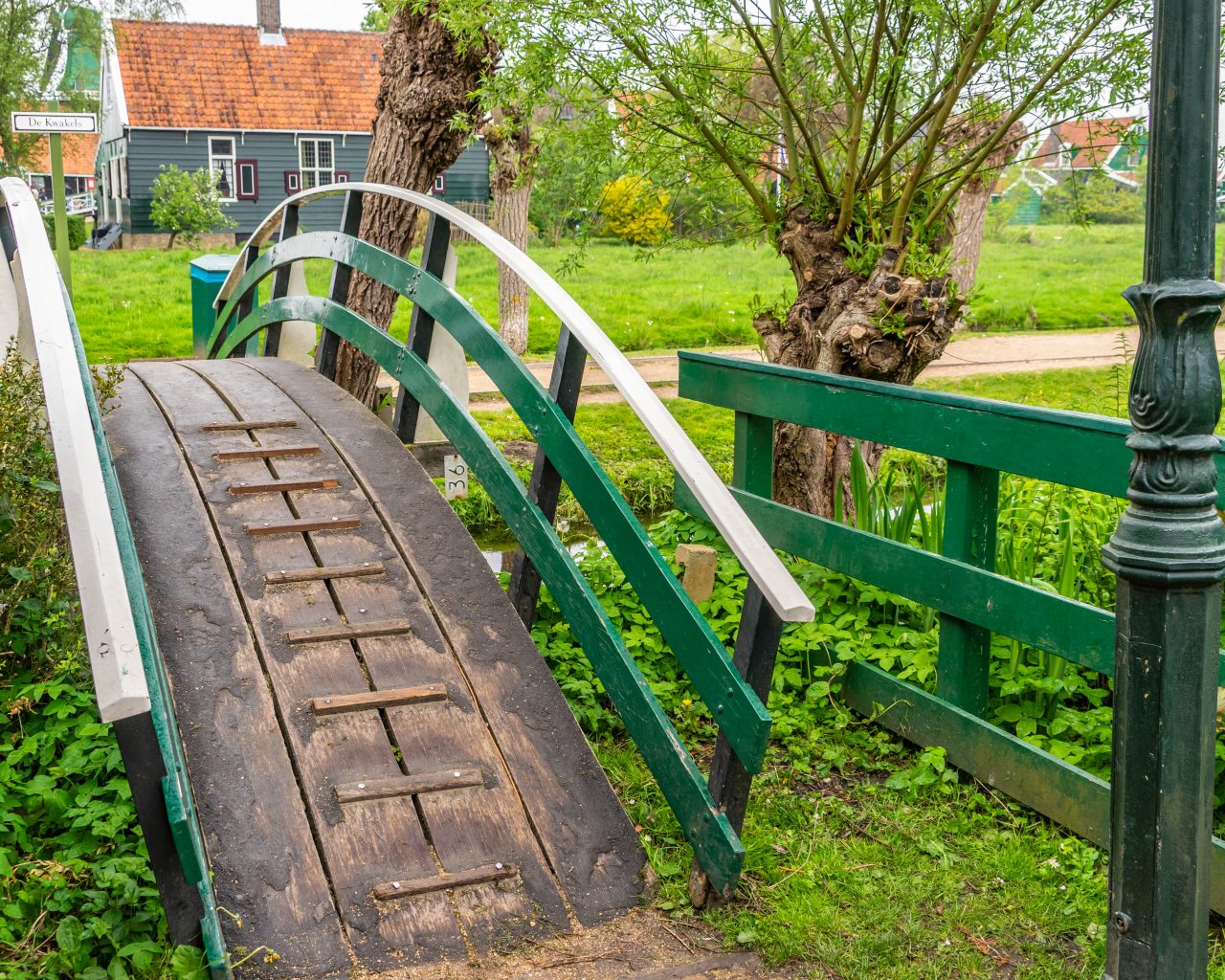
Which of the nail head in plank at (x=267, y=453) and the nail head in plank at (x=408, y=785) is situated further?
the nail head in plank at (x=267, y=453)

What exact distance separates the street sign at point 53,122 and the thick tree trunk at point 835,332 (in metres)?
7.78

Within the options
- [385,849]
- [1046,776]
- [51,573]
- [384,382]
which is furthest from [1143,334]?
[384,382]

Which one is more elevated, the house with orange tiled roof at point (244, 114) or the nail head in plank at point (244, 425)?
the house with orange tiled roof at point (244, 114)

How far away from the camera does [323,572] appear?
4.21m

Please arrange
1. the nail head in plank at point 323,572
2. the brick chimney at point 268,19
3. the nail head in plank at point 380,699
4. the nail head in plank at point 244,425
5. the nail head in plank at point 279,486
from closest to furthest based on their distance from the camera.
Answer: the nail head in plank at point 380,699 → the nail head in plank at point 323,572 → the nail head in plank at point 279,486 → the nail head in plank at point 244,425 → the brick chimney at point 268,19

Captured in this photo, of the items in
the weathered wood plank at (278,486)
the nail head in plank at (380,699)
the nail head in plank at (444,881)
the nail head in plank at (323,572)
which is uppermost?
the weathered wood plank at (278,486)

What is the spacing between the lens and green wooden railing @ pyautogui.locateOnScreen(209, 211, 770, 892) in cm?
314

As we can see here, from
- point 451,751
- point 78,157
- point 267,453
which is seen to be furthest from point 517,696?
point 78,157

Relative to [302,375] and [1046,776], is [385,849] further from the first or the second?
[302,375]

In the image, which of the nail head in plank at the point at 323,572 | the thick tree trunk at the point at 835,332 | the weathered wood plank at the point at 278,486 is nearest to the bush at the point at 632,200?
the thick tree trunk at the point at 835,332

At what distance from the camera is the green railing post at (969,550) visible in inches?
151

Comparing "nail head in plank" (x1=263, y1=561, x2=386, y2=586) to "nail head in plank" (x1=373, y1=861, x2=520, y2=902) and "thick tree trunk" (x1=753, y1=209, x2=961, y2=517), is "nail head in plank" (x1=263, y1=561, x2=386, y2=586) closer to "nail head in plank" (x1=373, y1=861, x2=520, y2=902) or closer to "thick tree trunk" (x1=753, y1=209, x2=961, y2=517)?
"nail head in plank" (x1=373, y1=861, x2=520, y2=902)

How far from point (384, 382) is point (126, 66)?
2821 cm

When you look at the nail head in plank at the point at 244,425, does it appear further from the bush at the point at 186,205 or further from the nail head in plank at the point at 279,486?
the bush at the point at 186,205
